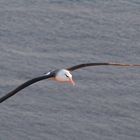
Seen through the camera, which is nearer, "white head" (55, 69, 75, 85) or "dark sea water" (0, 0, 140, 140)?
"white head" (55, 69, 75, 85)

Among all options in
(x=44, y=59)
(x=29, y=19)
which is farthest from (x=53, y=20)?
(x=44, y=59)

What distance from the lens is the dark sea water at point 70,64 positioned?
28.3 metres

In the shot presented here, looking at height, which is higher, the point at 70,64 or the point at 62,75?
the point at 70,64

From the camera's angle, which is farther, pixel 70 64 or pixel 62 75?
pixel 70 64

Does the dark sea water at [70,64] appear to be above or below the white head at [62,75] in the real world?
above

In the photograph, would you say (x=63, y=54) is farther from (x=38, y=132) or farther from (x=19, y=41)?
(x=38, y=132)

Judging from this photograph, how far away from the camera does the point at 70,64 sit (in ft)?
101

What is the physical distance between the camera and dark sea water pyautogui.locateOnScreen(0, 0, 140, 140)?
92.8ft

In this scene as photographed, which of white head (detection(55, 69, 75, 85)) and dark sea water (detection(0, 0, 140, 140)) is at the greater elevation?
dark sea water (detection(0, 0, 140, 140))

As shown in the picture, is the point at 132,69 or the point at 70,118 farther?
the point at 132,69

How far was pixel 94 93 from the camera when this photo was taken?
29.3 metres

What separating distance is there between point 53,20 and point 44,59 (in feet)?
9.45

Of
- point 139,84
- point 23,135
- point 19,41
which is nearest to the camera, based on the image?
point 23,135

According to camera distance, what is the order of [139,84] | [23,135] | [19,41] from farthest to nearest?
1. [19,41]
2. [139,84]
3. [23,135]
